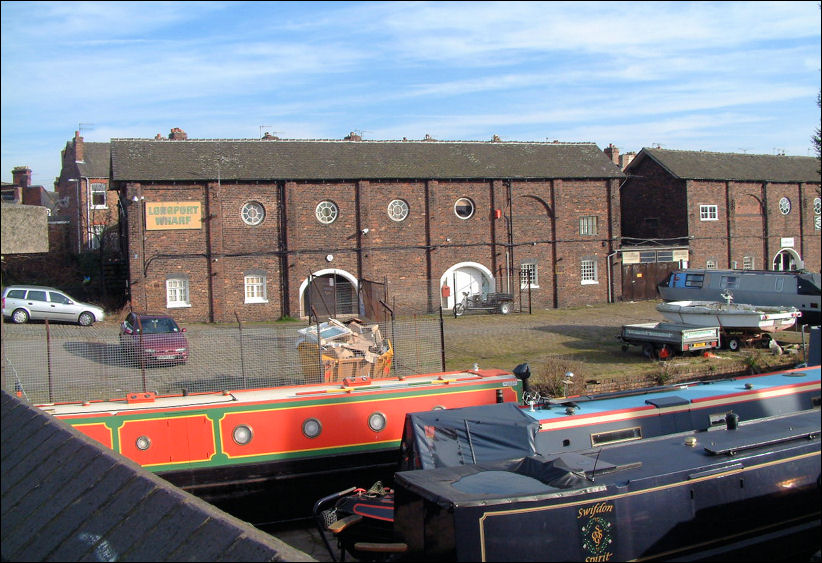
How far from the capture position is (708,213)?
3647cm

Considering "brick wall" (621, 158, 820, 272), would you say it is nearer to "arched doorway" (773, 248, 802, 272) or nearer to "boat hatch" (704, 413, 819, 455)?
"arched doorway" (773, 248, 802, 272)

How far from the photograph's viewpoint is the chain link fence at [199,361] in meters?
13.5

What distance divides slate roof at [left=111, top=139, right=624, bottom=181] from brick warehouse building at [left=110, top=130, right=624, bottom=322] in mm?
78

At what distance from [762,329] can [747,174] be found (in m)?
20.4

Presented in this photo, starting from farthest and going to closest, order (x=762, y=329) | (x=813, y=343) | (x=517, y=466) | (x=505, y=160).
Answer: (x=505, y=160) < (x=762, y=329) < (x=813, y=343) < (x=517, y=466)

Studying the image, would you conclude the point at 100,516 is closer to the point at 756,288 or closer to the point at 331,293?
the point at 756,288

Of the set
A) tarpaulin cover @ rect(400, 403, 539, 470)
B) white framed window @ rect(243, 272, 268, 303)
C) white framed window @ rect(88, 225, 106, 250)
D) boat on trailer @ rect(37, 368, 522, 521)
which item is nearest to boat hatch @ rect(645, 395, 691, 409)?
tarpaulin cover @ rect(400, 403, 539, 470)

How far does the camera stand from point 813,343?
13625mm

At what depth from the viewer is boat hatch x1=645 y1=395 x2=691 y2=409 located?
32.6 ft

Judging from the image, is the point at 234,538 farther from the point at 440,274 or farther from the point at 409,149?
the point at 409,149

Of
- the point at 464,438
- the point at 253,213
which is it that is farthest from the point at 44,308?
the point at 464,438

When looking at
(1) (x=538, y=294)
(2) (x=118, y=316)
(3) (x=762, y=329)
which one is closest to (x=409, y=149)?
(1) (x=538, y=294)

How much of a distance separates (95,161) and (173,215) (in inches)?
529

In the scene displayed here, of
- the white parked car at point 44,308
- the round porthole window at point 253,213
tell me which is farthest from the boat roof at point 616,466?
the round porthole window at point 253,213
